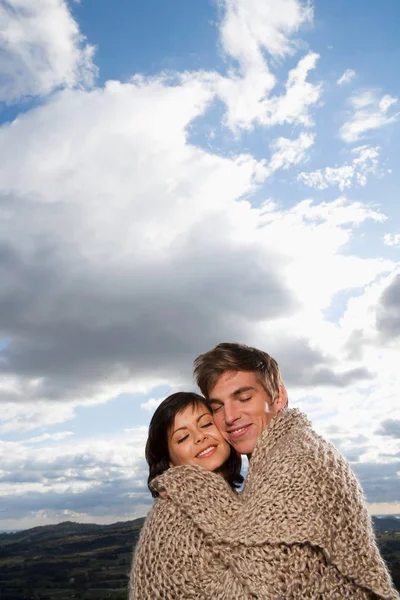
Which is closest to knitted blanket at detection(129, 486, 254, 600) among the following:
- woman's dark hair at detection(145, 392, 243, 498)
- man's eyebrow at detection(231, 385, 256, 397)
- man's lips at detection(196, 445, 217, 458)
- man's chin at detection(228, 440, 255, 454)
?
man's chin at detection(228, 440, 255, 454)

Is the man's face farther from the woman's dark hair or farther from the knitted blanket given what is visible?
the knitted blanket

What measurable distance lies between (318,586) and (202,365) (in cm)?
313

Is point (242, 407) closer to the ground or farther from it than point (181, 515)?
farther from it

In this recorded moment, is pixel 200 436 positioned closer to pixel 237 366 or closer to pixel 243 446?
pixel 243 446

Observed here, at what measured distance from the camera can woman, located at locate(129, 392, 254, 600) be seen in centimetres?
578

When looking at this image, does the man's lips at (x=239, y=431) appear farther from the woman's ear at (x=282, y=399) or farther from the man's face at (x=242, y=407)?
the woman's ear at (x=282, y=399)

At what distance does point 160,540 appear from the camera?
6133 mm

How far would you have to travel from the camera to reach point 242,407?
742 cm

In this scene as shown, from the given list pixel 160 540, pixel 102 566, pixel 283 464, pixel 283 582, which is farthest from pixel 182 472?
pixel 102 566

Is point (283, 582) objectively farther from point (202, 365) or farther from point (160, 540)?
point (202, 365)

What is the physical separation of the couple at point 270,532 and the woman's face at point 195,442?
2.06 ft

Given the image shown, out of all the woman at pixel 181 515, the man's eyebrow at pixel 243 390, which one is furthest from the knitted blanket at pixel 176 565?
the man's eyebrow at pixel 243 390

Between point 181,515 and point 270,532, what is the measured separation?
1.09 metres

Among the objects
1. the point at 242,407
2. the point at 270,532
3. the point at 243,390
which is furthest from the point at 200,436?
the point at 270,532
